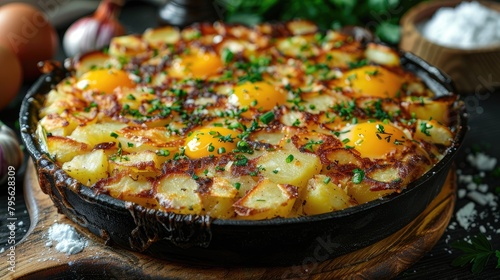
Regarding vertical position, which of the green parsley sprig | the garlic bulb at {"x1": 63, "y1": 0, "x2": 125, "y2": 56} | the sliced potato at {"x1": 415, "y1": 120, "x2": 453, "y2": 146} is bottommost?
the green parsley sprig

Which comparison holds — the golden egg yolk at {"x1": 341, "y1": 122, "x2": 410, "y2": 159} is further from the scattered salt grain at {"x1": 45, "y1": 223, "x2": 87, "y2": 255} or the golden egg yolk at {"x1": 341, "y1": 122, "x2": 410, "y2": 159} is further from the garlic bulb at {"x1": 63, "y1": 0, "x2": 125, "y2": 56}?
the garlic bulb at {"x1": 63, "y1": 0, "x2": 125, "y2": 56}

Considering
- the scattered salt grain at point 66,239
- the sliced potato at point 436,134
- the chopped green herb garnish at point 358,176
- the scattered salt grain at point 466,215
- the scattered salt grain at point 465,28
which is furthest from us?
the scattered salt grain at point 465,28

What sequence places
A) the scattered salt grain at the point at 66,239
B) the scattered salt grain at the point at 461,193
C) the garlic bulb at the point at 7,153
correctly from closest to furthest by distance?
1. the scattered salt grain at the point at 66,239
2. the garlic bulb at the point at 7,153
3. the scattered salt grain at the point at 461,193

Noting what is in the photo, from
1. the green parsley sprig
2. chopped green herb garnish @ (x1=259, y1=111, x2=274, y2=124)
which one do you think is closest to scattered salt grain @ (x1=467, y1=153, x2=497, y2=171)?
the green parsley sprig

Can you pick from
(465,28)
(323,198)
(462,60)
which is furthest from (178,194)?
(465,28)

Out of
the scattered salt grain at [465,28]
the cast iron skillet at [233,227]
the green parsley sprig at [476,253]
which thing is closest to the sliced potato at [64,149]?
the cast iron skillet at [233,227]

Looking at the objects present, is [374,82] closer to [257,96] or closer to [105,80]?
[257,96]

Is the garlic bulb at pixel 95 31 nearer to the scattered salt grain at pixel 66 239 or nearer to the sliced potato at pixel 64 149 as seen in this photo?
the sliced potato at pixel 64 149

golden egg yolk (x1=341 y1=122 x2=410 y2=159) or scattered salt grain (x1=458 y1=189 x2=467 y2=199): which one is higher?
golden egg yolk (x1=341 y1=122 x2=410 y2=159)
